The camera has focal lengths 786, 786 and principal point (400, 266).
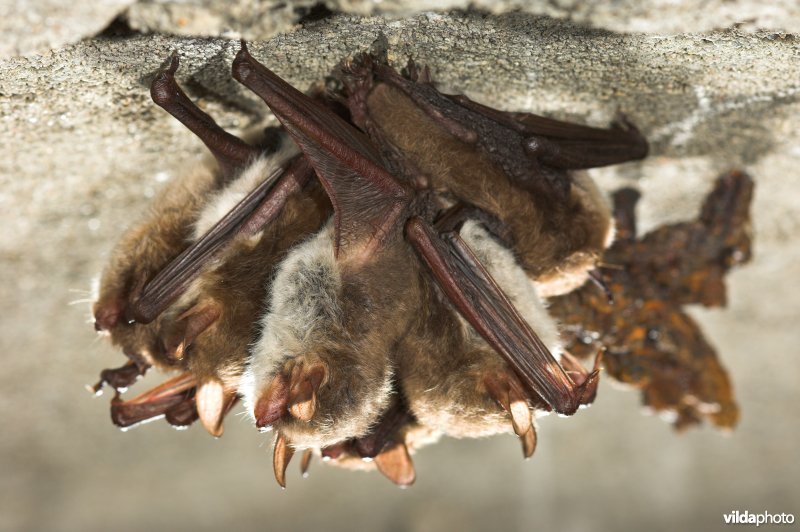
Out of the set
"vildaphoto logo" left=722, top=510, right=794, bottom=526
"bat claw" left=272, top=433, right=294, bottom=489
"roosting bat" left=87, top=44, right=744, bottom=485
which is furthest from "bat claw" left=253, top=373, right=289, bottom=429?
"vildaphoto logo" left=722, top=510, right=794, bottom=526

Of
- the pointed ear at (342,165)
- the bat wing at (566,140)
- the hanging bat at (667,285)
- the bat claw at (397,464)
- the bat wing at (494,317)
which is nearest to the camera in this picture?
the pointed ear at (342,165)

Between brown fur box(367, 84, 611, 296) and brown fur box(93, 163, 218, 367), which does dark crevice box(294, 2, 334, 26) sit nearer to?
brown fur box(367, 84, 611, 296)

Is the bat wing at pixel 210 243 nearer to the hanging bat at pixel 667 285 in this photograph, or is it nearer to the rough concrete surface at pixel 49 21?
the rough concrete surface at pixel 49 21

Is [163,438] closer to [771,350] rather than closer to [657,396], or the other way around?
[657,396]

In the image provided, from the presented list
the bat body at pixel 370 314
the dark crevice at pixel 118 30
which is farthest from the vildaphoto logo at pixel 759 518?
the dark crevice at pixel 118 30

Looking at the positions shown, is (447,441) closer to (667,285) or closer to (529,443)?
(667,285)

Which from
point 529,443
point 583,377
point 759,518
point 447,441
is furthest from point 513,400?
point 759,518
